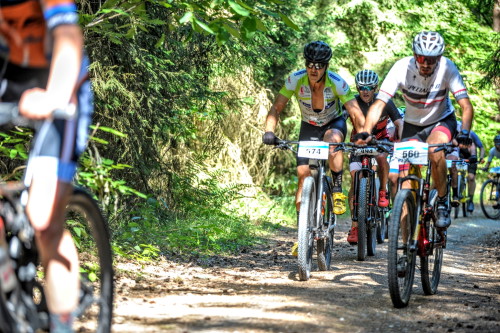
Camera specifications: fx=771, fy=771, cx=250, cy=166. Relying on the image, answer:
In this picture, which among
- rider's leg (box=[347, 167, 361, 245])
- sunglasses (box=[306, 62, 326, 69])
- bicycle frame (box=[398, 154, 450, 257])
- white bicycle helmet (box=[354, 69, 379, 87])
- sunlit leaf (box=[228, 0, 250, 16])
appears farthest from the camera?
white bicycle helmet (box=[354, 69, 379, 87])

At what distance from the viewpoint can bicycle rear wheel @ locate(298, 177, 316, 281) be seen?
23.9 feet

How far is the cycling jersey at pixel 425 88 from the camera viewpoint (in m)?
7.11

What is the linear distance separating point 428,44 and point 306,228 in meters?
2.04

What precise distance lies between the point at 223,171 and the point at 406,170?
7.38m

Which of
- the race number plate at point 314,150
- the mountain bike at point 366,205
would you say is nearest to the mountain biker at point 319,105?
the race number plate at point 314,150

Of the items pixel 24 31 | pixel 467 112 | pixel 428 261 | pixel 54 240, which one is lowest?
pixel 428 261

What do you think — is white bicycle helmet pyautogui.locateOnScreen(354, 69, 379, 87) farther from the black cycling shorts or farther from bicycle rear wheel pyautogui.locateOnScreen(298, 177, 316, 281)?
bicycle rear wheel pyautogui.locateOnScreen(298, 177, 316, 281)

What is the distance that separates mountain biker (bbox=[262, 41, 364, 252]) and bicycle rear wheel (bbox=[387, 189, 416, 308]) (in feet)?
5.61

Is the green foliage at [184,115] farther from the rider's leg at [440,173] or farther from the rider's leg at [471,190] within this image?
the rider's leg at [471,190]

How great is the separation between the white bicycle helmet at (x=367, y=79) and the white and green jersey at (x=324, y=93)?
6.89 ft

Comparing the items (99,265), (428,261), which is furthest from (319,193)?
(99,265)

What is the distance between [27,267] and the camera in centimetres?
364

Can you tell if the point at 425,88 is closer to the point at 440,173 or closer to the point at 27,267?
the point at 440,173

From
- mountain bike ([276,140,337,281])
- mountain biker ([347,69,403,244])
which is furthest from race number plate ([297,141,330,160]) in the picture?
mountain biker ([347,69,403,244])
